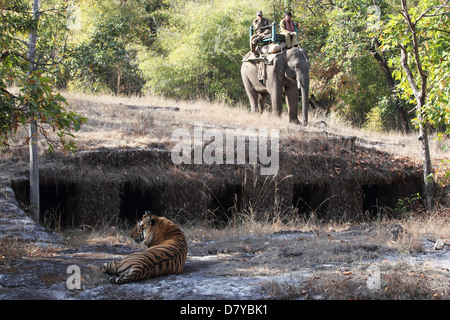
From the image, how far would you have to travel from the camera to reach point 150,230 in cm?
747

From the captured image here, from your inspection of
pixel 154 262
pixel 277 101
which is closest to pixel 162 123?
pixel 277 101

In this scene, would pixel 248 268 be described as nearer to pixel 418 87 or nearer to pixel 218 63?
pixel 418 87

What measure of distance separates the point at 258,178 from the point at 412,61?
14.3ft

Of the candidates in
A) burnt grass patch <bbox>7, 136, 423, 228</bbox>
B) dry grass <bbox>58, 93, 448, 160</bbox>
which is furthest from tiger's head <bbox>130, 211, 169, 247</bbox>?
A: dry grass <bbox>58, 93, 448, 160</bbox>

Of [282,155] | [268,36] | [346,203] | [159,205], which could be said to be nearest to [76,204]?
[159,205]

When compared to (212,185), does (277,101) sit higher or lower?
higher

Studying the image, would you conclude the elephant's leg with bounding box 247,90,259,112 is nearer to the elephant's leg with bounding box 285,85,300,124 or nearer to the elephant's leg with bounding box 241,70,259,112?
the elephant's leg with bounding box 241,70,259,112

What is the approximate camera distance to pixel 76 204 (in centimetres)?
1090
